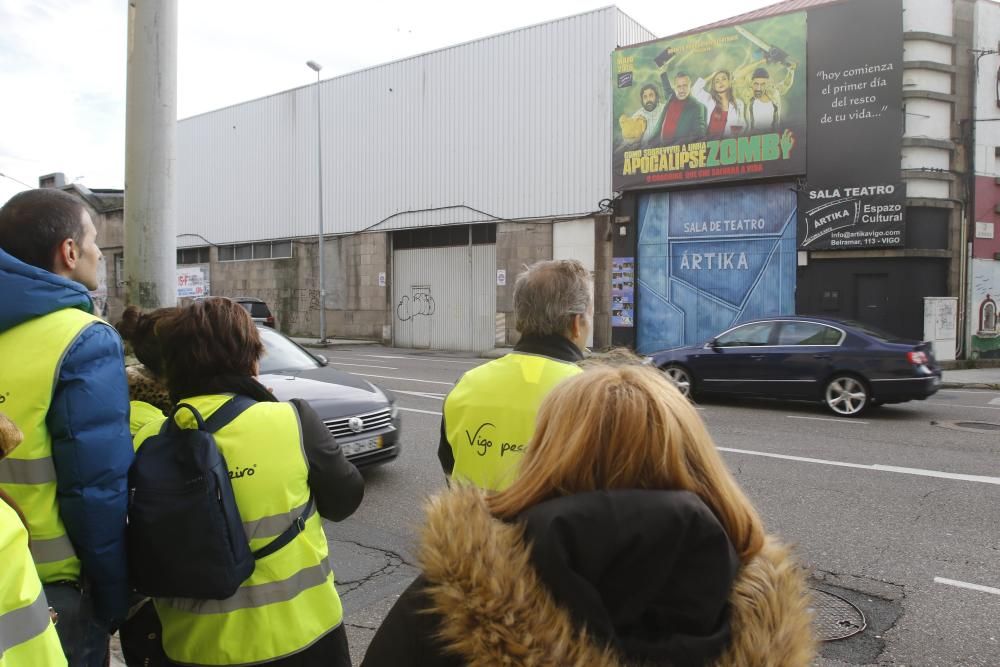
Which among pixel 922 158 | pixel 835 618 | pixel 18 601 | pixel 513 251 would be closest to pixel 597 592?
pixel 18 601

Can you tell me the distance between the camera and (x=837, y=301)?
1775 cm

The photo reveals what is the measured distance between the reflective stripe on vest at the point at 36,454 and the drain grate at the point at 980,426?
1051 centimetres

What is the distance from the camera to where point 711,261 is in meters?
19.6

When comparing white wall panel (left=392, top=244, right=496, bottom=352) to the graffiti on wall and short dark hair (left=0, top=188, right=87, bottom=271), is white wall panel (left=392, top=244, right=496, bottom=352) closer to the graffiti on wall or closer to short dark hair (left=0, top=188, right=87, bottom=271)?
the graffiti on wall

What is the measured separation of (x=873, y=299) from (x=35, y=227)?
60.7 feet

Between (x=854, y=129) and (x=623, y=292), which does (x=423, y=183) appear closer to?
(x=623, y=292)

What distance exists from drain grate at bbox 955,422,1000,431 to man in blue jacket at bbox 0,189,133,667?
409 inches

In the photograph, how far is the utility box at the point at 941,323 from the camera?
16.8 meters

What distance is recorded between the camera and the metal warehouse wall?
2200cm

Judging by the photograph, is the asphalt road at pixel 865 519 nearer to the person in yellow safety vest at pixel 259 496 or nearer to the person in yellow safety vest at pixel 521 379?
the person in yellow safety vest at pixel 259 496

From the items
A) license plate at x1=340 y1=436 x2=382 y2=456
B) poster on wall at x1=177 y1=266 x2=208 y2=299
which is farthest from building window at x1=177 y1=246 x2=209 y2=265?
license plate at x1=340 y1=436 x2=382 y2=456

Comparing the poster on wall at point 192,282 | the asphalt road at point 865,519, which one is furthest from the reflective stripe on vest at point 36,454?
the poster on wall at point 192,282

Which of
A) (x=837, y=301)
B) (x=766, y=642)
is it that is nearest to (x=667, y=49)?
(x=837, y=301)

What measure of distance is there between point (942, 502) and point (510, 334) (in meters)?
17.9
